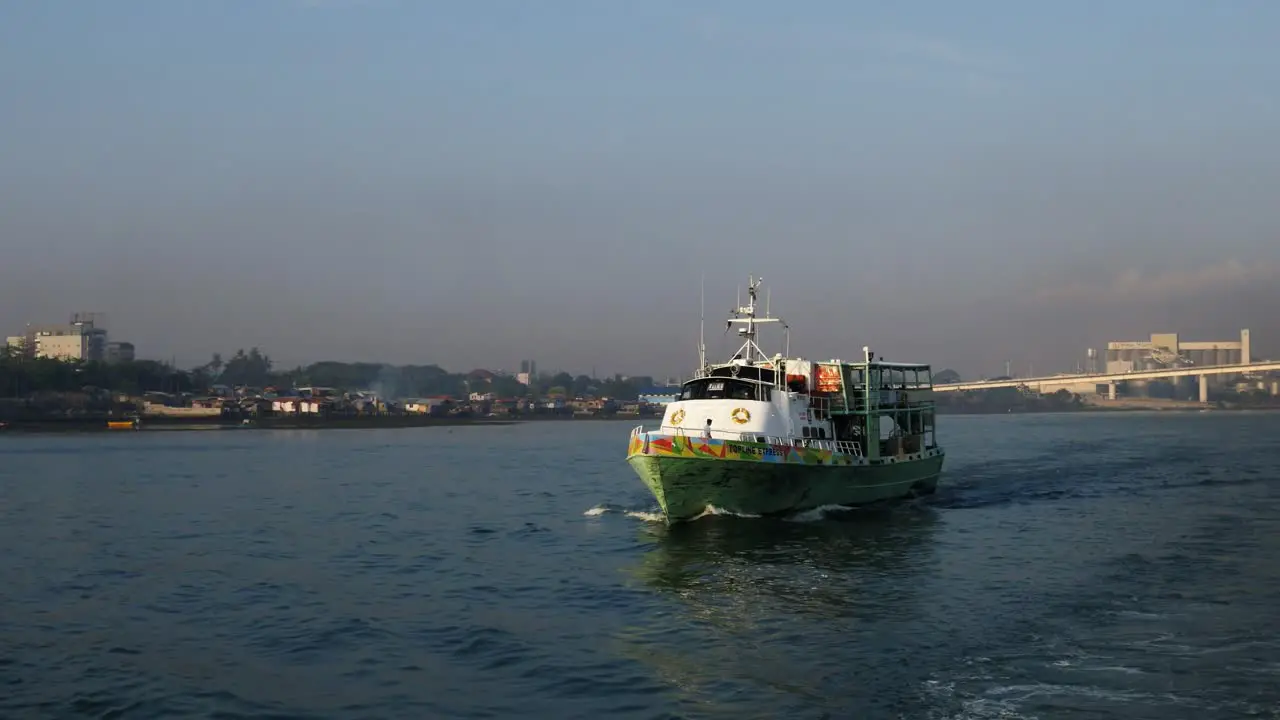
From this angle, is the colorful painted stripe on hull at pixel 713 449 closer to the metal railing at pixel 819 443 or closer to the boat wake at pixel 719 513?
the metal railing at pixel 819 443

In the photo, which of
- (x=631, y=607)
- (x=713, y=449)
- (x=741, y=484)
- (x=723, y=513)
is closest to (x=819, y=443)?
(x=723, y=513)

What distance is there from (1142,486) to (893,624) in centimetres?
4096

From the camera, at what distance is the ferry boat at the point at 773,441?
41.4 metres

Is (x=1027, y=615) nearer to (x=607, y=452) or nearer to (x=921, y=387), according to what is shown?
(x=921, y=387)

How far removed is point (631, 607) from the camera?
92.9 ft

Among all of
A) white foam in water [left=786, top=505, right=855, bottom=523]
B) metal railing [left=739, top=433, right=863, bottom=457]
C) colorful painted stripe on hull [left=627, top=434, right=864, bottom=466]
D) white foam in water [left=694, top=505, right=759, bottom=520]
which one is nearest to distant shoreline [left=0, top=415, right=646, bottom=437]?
white foam in water [left=694, top=505, right=759, bottom=520]

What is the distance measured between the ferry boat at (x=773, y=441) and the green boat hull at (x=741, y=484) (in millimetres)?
51

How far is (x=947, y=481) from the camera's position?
221ft

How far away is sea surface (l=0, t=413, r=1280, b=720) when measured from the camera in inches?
789

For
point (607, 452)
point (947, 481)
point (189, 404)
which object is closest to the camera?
point (947, 481)

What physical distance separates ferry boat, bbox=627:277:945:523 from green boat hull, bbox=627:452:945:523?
51mm

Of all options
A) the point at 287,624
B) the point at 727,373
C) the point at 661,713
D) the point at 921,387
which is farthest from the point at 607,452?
the point at 661,713

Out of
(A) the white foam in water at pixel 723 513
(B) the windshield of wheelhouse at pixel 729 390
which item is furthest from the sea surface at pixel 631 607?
(B) the windshield of wheelhouse at pixel 729 390

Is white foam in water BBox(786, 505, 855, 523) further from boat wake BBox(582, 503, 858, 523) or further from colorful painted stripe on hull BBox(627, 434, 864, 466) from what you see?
colorful painted stripe on hull BBox(627, 434, 864, 466)
